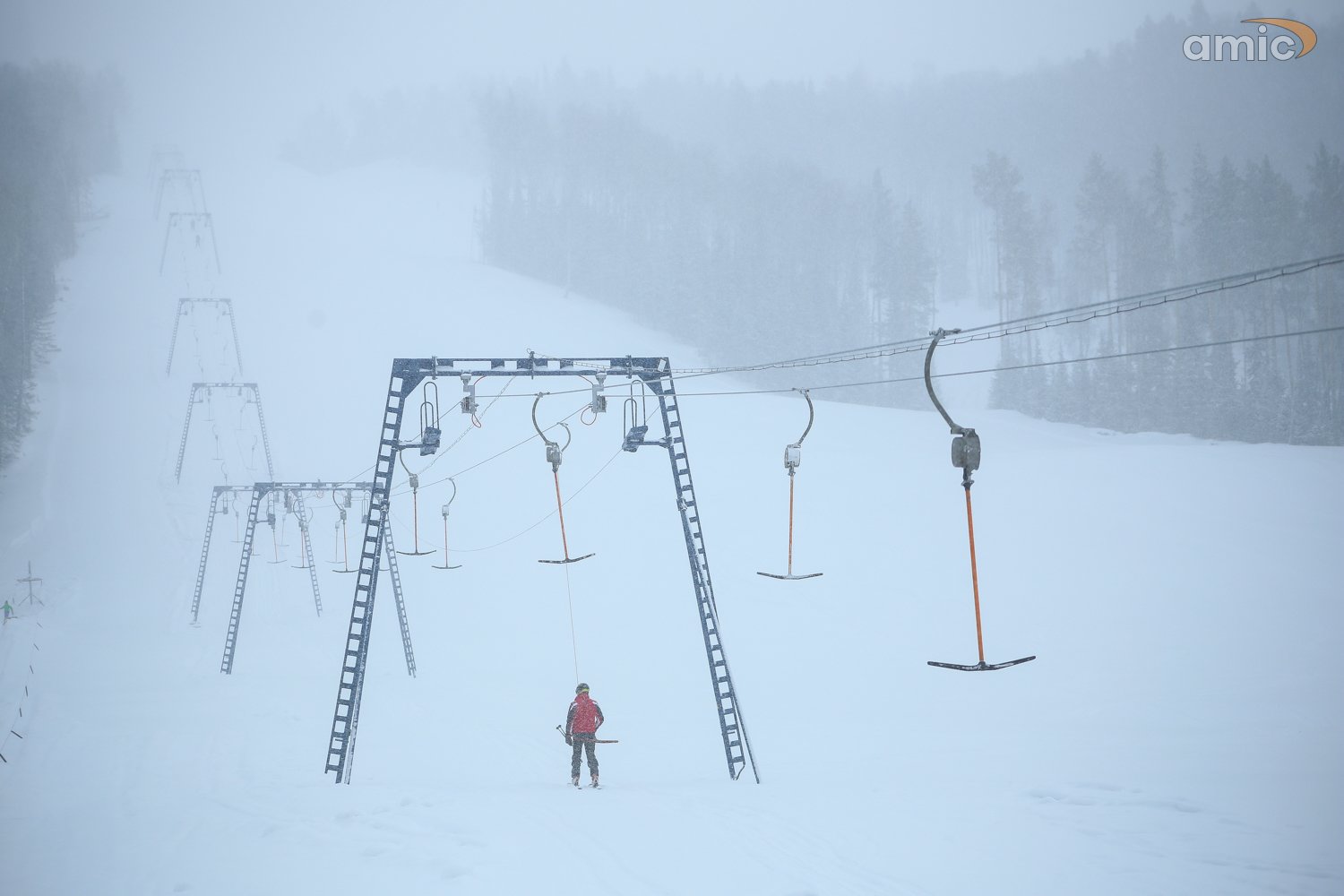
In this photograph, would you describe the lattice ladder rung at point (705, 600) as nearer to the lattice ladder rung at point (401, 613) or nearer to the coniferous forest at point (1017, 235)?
the lattice ladder rung at point (401, 613)

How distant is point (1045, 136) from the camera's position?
11544 cm

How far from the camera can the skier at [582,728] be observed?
13.5 metres

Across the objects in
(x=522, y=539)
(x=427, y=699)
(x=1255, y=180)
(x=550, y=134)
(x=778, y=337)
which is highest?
(x=550, y=134)

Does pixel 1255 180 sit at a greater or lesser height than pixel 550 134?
lesser

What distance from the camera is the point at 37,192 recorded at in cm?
6794

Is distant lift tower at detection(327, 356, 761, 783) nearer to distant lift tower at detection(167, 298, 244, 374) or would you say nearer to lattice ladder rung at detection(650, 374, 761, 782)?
lattice ladder rung at detection(650, 374, 761, 782)

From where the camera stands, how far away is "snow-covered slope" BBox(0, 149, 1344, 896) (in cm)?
1024

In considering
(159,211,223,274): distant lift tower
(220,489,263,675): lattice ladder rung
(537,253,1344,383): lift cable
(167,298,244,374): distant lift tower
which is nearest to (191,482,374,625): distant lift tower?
(220,489,263,675): lattice ladder rung

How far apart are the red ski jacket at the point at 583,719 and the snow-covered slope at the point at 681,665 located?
1.01 meters

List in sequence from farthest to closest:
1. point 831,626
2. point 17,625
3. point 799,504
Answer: point 799,504 < point 17,625 < point 831,626

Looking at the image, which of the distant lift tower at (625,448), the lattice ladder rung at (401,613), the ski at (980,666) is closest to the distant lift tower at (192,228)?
the lattice ladder rung at (401,613)

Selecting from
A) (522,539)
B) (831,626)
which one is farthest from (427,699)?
(522,539)

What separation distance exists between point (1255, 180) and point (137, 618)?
2797 inches

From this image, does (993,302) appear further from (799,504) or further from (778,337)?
(799,504)
